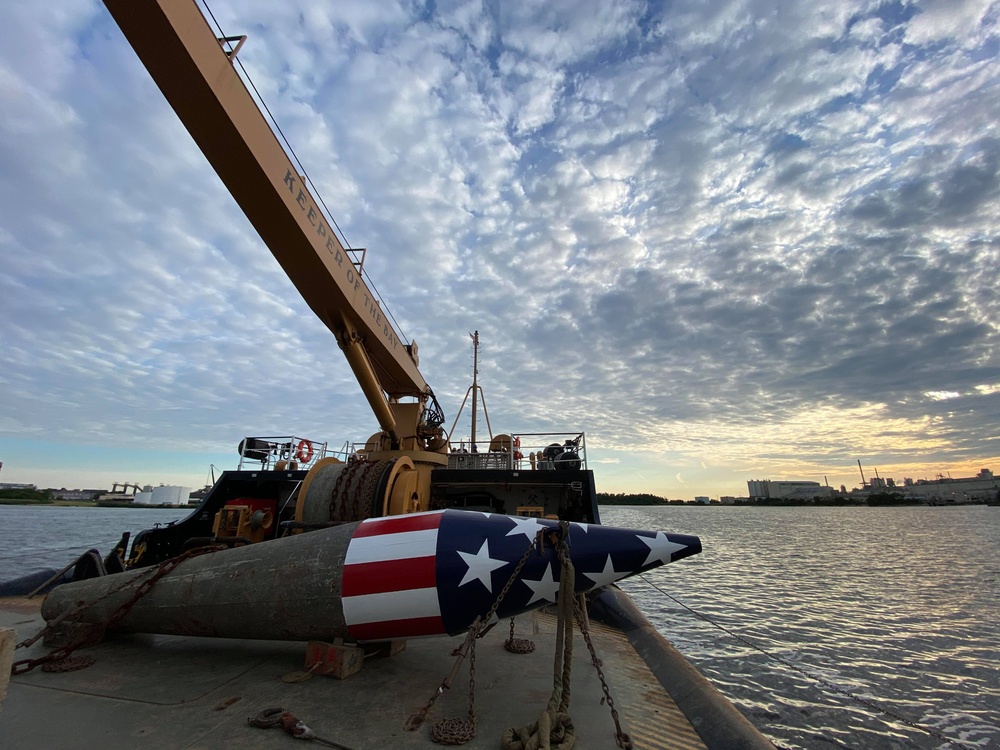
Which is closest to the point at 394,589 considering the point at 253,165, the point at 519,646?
the point at 519,646

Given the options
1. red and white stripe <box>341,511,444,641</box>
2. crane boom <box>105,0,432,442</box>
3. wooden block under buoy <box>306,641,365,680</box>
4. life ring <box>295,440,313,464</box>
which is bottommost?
wooden block under buoy <box>306,641,365,680</box>

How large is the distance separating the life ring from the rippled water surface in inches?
394

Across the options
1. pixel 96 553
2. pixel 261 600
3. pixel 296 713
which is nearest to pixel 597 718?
pixel 296 713

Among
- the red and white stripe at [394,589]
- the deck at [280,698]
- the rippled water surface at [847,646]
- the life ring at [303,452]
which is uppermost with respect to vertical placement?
the life ring at [303,452]

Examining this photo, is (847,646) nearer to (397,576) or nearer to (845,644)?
(845,644)

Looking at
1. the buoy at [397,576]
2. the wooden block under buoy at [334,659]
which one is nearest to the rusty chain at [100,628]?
the buoy at [397,576]

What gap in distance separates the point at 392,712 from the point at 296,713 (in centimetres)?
82

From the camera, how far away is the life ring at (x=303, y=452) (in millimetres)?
13109

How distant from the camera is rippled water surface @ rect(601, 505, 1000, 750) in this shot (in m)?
6.21

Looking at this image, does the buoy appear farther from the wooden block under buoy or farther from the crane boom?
the crane boom

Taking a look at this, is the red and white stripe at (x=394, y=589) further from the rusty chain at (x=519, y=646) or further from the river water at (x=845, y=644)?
the river water at (x=845, y=644)

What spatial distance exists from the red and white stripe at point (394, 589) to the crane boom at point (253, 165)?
5.88m

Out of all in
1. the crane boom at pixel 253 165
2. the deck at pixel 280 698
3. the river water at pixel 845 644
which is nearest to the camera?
the deck at pixel 280 698

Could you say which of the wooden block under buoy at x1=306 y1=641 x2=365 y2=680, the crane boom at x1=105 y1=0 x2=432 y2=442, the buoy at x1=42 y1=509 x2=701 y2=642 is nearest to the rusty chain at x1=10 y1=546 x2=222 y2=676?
the buoy at x1=42 y1=509 x2=701 y2=642
